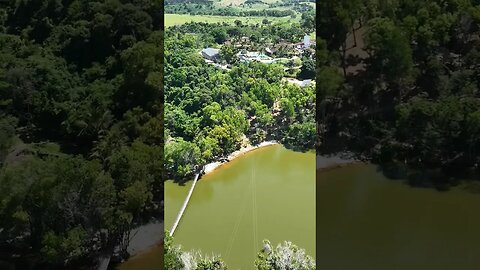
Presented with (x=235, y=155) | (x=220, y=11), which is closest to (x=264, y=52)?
(x=220, y=11)

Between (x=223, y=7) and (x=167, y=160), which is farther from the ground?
(x=223, y=7)

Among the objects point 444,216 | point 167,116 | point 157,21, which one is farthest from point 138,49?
point 444,216

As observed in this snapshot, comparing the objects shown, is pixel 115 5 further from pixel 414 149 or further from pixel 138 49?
pixel 414 149

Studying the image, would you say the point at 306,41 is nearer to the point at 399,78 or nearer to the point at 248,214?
the point at 399,78

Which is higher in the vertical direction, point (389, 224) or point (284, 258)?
point (389, 224)

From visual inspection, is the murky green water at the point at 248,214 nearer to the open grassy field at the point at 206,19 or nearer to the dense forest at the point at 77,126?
the dense forest at the point at 77,126

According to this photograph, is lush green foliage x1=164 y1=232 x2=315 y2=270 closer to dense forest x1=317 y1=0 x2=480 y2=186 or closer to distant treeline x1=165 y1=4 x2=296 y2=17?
dense forest x1=317 y1=0 x2=480 y2=186
